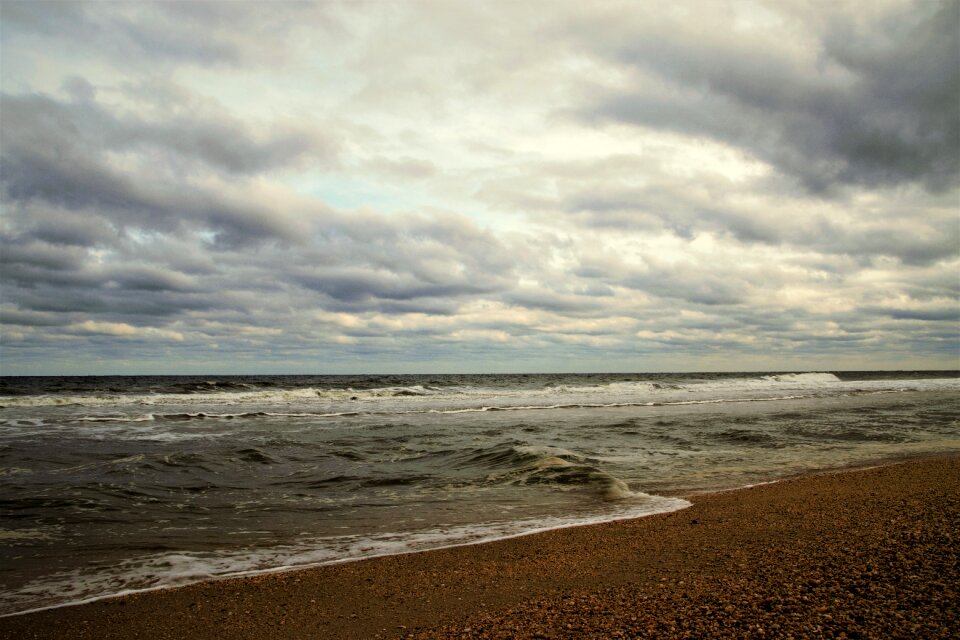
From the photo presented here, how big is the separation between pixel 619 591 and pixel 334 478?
7.63 metres

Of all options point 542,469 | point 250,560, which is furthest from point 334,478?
point 250,560

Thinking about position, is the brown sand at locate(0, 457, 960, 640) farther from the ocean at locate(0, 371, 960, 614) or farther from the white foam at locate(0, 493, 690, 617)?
the ocean at locate(0, 371, 960, 614)

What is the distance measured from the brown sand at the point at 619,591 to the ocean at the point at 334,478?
0.80 m

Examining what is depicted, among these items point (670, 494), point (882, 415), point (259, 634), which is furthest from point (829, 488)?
point (882, 415)

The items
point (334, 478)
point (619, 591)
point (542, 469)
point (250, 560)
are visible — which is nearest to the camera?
point (619, 591)

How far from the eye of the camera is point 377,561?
6.17 meters

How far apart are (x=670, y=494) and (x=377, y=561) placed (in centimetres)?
546

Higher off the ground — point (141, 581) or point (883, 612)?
point (883, 612)

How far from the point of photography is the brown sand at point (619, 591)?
3.83 m

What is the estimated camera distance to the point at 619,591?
4.69 meters

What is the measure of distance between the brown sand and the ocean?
0.80 metres

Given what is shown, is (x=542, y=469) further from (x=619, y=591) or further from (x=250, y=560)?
(x=619, y=591)

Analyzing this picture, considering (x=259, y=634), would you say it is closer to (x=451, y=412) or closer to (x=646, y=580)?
(x=646, y=580)

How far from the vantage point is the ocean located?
6.62m
